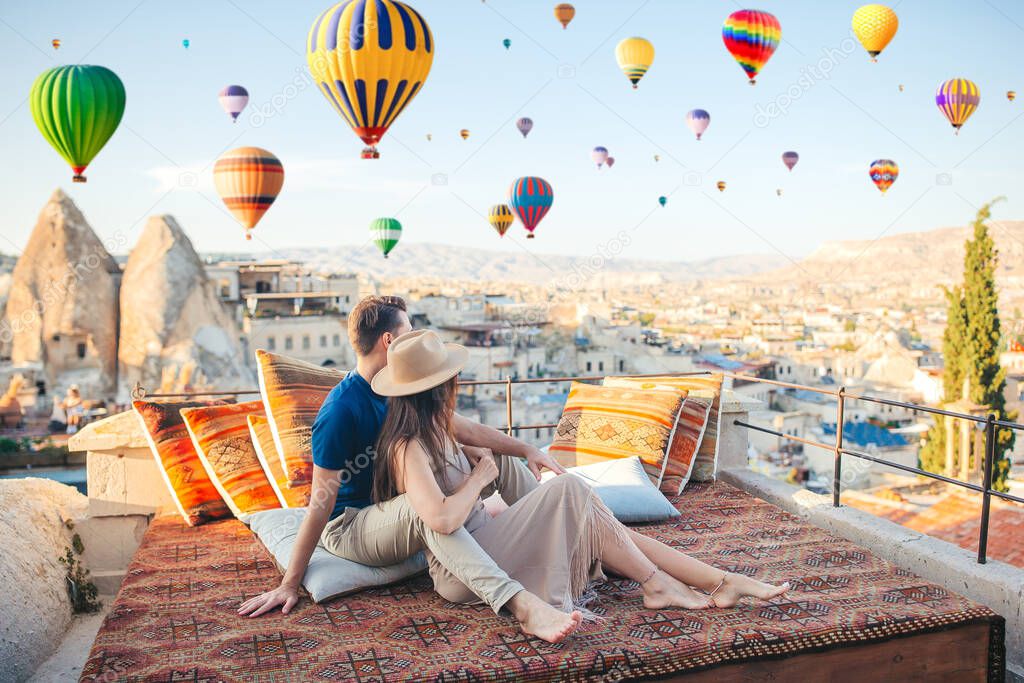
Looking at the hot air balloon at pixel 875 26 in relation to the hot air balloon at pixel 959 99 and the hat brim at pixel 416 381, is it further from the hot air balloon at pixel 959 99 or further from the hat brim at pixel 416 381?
the hat brim at pixel 416 381

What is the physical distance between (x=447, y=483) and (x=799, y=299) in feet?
379

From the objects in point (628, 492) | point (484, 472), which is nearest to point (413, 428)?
point (484, 472)

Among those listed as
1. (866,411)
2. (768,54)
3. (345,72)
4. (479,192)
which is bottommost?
(866,411)

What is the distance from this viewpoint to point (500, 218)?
23938 mm

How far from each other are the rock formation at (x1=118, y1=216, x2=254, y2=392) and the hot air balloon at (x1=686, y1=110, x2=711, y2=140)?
73.3 ft

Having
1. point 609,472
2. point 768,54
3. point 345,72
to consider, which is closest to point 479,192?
point 768,54

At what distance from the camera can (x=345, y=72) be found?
33.8 feet

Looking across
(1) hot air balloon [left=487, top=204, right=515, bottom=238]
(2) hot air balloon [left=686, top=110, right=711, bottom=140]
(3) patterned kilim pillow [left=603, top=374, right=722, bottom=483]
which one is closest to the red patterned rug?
(3) patterned kilim pillow [left=603, top=374, right=722, bottom=483]

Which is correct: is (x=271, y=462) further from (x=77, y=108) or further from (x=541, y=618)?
(x=77, y=108)

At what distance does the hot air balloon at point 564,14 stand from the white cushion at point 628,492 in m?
19.4

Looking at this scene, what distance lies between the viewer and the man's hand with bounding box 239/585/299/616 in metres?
2.50

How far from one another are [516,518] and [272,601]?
2.57 ft

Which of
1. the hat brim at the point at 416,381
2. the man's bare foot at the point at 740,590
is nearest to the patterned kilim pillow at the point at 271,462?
the hat brim at the point at 416,381

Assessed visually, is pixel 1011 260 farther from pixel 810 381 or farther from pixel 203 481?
pixel 203 481
